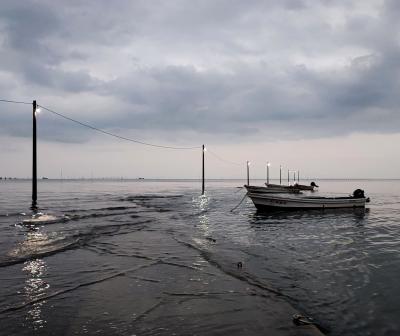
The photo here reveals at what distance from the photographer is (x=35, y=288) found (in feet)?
27.9

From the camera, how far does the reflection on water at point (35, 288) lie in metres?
6.56

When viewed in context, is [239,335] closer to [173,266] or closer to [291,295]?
[291,295]

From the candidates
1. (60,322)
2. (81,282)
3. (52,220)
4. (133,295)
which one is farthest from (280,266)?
(52,220)

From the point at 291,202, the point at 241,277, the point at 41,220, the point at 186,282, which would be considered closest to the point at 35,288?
the point at 186,282

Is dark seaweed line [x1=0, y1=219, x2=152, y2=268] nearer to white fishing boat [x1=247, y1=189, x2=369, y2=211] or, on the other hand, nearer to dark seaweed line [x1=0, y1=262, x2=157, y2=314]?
dark seaweed line [x1=0, y1=262, x2=157, y2=314]

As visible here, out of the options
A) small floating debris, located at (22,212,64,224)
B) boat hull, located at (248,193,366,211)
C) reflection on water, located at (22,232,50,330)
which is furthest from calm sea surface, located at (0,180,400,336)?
boat hull, located at (248,193,366,211)

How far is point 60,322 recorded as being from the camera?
6.48 m

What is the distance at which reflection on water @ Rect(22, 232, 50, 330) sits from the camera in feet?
21.5

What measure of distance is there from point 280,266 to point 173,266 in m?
3.56

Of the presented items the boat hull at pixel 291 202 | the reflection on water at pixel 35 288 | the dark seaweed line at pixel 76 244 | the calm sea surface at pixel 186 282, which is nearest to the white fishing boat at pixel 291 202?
the boat hull at pixel 291 202

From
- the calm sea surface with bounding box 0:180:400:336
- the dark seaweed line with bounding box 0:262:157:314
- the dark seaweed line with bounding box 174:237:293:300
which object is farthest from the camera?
the dark seaweed line with bounding box 174:237:293:300

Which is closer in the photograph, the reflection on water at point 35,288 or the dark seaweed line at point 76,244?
the reflection on water at point 35,288

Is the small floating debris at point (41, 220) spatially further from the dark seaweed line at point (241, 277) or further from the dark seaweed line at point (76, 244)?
the dark seaweed line at point (241, 277)

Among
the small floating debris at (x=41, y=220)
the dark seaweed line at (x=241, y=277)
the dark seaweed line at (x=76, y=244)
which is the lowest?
the dark seaweed line at (x=241, y=277)
